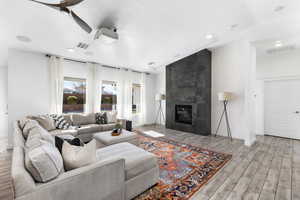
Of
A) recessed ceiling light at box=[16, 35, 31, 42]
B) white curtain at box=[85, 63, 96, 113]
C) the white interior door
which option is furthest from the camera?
white curtain at box=[85, 63, 96, 113]

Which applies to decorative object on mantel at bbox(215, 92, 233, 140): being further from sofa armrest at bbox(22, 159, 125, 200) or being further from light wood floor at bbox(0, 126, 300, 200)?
sofa armrest at bbox(22, 159, 125, 200)

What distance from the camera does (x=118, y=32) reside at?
3.21 meters

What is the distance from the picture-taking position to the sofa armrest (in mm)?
1093

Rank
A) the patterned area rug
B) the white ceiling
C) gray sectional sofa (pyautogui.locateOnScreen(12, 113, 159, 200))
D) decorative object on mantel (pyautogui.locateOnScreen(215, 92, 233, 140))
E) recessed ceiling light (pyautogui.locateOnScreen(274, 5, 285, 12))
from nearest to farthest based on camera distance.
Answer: gray sectional sofa (pyautogui.locateOnScreen(12, 113, 159, 200))
the patterned area rug
the white ceiling
recessed ceiling light (pyautogui.locateOnScreen(274, 5, 285, 12))
decorative object on mantel (pyautogui.locateOnScreen(215, 92, 233, 140))

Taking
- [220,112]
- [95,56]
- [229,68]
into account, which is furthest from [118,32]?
[220,112]

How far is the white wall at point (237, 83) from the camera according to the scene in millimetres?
3848

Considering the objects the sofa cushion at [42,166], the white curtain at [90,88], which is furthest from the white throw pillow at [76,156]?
the white curtain at [90,88]

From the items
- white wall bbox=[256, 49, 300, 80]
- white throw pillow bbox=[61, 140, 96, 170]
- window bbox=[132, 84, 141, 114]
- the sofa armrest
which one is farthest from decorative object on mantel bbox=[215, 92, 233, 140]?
white throw pillow bbox=[61, 140, 96, 170]

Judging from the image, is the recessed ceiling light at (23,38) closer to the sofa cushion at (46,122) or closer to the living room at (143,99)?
the living room at (143,99)

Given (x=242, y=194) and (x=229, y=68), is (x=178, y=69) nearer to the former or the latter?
(x=229, y=68)

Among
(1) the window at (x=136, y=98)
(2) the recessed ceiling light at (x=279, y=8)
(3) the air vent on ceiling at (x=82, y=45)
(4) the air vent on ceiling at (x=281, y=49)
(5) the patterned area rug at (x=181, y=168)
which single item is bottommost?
(5) the patterned area rug at (x=181, y=168)

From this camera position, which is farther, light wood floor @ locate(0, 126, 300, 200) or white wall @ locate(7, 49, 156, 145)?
white wall @ locate(7, 49, 156, 145)

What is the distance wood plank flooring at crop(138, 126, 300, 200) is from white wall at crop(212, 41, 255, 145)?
641 millimetres

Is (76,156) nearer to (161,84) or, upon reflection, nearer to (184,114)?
→ (184,114)
